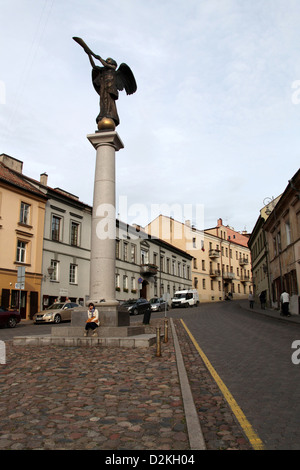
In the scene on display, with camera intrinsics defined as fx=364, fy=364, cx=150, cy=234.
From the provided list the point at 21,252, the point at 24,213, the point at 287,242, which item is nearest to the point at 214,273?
the point at 287,242

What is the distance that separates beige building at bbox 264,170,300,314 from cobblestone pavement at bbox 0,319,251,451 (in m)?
18.1

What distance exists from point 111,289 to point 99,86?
835 cm

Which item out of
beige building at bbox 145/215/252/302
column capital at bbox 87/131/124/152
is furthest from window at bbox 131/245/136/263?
column capital at bbox 87/131/124/152

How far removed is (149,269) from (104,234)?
33.1 m

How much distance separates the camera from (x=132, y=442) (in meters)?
3.71

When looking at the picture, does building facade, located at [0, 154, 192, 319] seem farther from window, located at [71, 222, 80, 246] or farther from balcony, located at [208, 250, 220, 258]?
balcony, located at [208, 250, 220, 258]

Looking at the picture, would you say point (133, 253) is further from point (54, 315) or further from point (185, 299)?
point (54, 315)

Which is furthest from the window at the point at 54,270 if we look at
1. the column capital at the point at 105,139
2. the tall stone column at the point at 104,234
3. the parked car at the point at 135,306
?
the tall stone column at the point at 104,234

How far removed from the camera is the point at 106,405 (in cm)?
500

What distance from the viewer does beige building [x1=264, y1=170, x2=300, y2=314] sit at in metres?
24.4

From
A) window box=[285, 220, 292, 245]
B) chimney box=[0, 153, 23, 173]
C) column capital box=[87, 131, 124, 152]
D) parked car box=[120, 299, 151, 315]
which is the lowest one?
parked car box=[120, 299, 151, 315]
